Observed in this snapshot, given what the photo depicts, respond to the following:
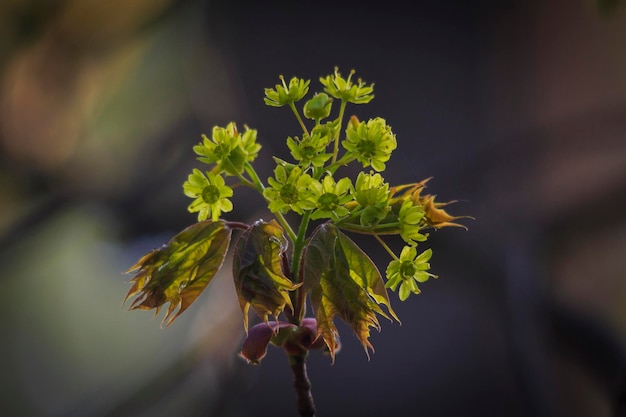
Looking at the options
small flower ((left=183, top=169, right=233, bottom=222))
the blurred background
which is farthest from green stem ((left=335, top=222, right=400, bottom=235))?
the blurred background

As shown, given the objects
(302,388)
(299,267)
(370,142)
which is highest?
(370,142)

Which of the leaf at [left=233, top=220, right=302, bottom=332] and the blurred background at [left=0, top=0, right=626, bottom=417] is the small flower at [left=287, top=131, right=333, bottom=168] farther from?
the blurred background at [left=0, top=0, right=626, bottom=417]

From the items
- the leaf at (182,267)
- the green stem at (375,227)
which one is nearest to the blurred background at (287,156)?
the leaf at (182,267)

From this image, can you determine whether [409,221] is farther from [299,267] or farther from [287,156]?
[287,156]

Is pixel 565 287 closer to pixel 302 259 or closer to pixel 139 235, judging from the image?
pixel 139 235

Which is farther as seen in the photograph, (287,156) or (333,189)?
(287,156)

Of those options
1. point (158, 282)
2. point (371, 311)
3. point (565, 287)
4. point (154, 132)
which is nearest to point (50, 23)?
point (154, 132)

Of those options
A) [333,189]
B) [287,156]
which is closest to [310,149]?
[333,189]
